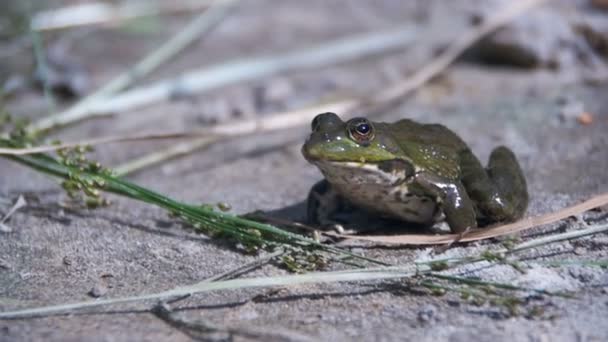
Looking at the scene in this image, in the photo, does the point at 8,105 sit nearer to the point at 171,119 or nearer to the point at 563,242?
the point at 171,119

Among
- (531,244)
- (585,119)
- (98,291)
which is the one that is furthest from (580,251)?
(98,291)

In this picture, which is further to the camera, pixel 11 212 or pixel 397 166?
pixel 11 212

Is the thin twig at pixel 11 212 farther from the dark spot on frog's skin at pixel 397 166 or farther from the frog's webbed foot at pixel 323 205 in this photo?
the dark spot on frog's skin at pixel 397 166

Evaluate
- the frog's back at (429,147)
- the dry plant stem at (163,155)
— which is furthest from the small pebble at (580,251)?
the dry plant stem at (163,155)

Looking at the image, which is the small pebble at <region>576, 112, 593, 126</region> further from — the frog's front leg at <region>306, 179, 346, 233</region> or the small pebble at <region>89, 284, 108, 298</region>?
the small pebble at <region>89, 284, 108, 298</region>

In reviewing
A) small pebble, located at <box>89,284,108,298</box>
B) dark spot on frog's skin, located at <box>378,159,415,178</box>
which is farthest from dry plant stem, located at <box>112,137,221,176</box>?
dark spot on frog's skin, located at <box>378,159,415,178</box>

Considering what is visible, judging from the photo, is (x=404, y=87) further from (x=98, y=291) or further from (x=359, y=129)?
(x=98, y=291)

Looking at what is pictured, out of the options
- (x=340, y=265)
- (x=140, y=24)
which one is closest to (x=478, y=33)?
(x=140, y=24)
